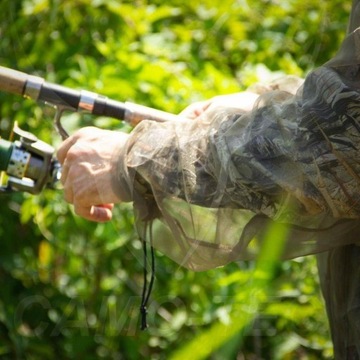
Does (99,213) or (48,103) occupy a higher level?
(48,103)

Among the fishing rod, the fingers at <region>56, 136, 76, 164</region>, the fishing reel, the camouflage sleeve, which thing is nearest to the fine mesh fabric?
the camouflage sleeve

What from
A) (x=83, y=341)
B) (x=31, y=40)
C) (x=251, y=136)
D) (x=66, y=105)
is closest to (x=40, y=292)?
(x=83, y=341)

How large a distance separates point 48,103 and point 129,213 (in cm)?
91

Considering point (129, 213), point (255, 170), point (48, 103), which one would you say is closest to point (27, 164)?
point (48, 103)

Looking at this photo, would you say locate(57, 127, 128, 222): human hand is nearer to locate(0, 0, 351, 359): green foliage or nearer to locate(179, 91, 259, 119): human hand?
locate(179, 91, 259, 119): human hand

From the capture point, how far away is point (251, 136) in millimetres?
1901

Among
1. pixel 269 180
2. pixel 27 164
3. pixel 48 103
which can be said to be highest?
pixel 269 180

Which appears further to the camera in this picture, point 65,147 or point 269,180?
point 65,147

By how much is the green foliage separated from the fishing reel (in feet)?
2.29

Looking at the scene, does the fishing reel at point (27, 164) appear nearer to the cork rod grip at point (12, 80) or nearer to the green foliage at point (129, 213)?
the cork rod grip at point (12, 80)

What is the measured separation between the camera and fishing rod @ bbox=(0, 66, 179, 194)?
7.68ft

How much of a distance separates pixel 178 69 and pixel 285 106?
1518 mm

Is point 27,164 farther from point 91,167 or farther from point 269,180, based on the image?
point 269,180

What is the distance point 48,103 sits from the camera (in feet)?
7.79
